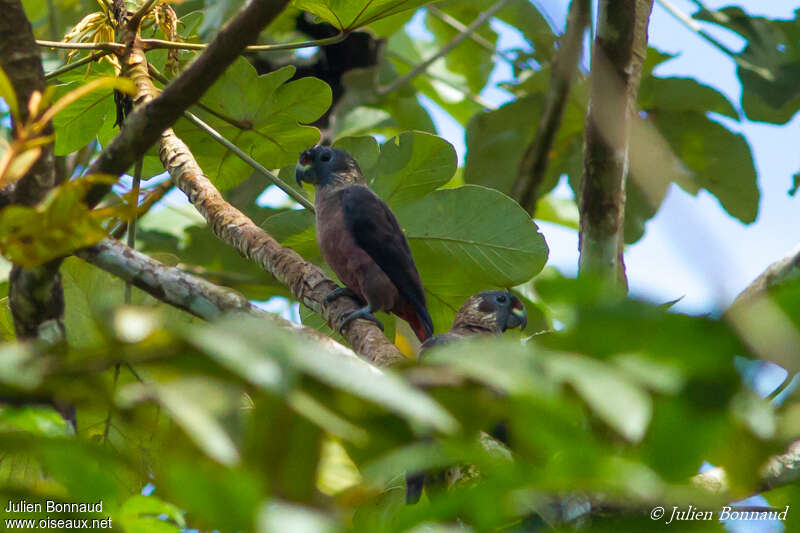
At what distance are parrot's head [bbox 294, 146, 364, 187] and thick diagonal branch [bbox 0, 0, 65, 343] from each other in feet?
8.55

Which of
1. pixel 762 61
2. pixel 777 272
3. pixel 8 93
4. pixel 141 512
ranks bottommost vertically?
pixel 777 272

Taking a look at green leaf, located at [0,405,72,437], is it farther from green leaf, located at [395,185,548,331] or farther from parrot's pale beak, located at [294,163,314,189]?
parrot's pale beak, located at [294,163,314,189]

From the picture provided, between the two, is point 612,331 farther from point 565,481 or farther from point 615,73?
point 615,73

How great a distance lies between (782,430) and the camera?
34.0 inches

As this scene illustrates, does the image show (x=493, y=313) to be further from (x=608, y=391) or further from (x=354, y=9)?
(x=608, y=391)

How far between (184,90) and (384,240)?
2272mm

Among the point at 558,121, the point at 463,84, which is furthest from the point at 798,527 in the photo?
the point at 463,84

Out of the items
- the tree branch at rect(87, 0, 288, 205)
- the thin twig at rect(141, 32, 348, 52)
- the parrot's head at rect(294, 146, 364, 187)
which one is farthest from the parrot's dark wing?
the tree branch at rect(87, 0, 288, 205)

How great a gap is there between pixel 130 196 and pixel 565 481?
1339 millimetres

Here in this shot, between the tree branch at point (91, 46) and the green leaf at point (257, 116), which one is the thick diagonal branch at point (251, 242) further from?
A: the tree branch at point (91, 46)

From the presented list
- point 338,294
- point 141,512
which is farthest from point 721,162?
point 141,512

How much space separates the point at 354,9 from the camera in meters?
2.94

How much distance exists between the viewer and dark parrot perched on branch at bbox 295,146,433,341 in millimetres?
3936

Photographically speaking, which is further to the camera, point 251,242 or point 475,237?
point 475,237
